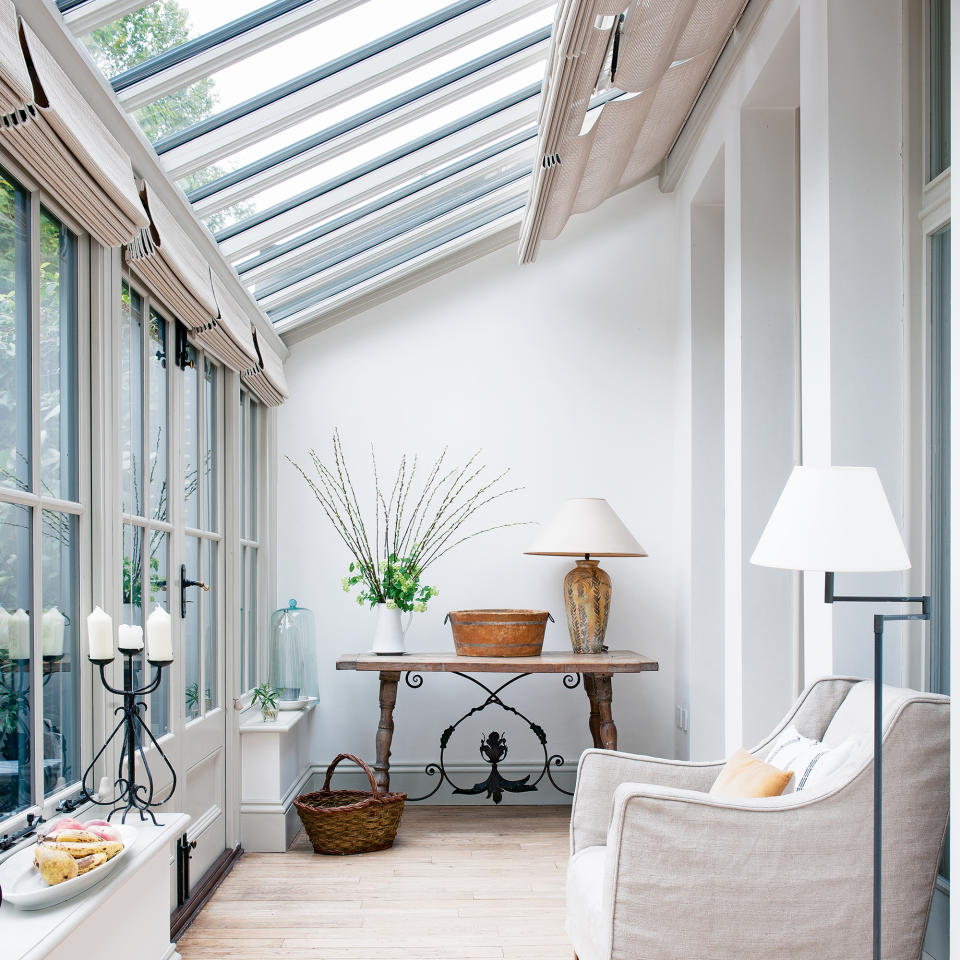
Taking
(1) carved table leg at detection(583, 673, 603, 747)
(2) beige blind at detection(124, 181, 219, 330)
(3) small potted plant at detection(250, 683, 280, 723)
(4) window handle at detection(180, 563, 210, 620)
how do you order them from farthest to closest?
(1) carved table leg at detection(583, 673, 603, 747) < (3) small potted plant at detection(250, 683, 280, 723) < (4) window handle at detection(180, 563, 210, 620) < (2) beige blind at detection(124, 181, 219, 330)

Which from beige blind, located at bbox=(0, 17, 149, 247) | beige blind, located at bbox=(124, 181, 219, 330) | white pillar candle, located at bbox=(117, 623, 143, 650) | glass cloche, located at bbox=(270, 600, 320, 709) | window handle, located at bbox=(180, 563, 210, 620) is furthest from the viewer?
glass cloche, located at bbox=(270, 600, 320, 709)

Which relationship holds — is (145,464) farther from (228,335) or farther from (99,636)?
(99,636)

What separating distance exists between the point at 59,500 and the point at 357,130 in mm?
1631

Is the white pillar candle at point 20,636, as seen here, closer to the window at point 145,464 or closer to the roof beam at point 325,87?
the window at point 145,464

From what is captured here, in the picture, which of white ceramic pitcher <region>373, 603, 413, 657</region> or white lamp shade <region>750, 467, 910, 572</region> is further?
white ceramic pitcher <region>373, 603, 413, 657</region>

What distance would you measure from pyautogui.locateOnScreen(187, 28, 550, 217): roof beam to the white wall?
5.54ft

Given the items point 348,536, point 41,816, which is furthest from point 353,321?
point 41,816

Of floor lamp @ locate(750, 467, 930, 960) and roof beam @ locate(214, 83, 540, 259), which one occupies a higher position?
roof beam @ locate(214, 83, 540, 259)

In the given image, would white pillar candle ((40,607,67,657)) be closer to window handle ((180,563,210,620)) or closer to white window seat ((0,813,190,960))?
white window seat ((0,813,190,960))

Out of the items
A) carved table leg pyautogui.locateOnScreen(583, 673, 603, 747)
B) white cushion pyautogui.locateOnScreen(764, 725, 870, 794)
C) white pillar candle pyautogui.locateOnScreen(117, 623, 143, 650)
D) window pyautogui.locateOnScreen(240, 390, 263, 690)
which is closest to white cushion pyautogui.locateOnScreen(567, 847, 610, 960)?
white cushion pyautogui.locateOnScreen(764, 725, 870, 794)

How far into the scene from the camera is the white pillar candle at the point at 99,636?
→ 218cm

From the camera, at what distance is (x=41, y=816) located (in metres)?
2.06

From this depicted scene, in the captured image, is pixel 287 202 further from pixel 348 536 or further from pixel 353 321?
pixel 348 536

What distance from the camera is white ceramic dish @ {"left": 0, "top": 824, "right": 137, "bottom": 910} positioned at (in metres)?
1.71
